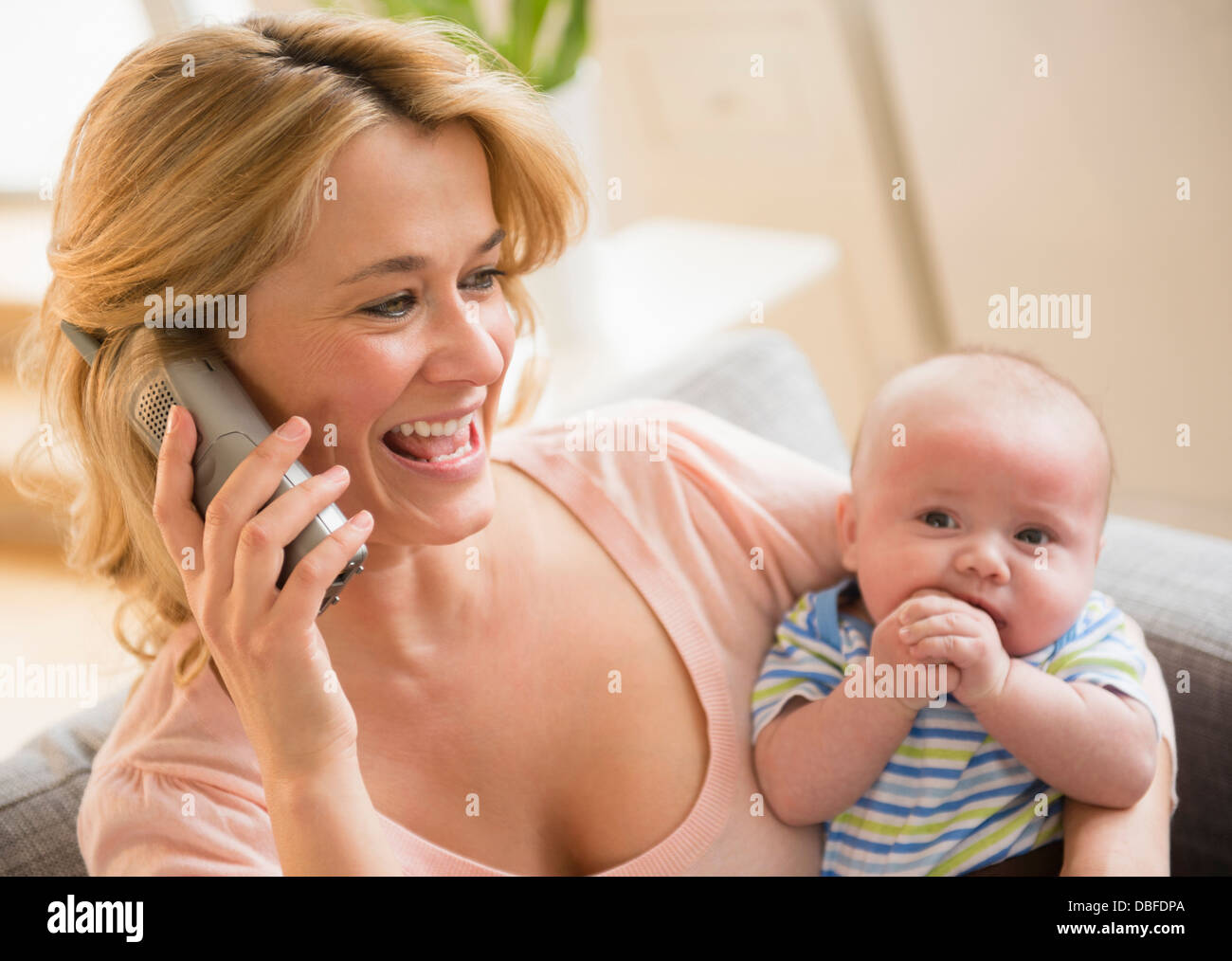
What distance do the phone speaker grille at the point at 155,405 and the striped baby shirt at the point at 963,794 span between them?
654mm

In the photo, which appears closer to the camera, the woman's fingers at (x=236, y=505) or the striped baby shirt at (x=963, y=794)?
the woman's fingers at (x=236, y=505)

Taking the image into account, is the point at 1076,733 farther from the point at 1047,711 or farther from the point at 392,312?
the point at 392,312

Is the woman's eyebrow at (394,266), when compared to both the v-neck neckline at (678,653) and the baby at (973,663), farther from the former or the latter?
the baby at (973,663)

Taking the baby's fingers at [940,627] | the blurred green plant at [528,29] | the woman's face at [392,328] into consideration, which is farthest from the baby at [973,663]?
the blurred green plant at [528,29]

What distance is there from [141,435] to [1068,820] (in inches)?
36.2

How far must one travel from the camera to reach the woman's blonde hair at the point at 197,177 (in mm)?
954

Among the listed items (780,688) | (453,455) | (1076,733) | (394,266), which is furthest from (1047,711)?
(394,266)

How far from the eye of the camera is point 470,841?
1087 millimetres

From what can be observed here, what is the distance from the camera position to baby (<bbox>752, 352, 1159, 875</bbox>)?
1.03 meters

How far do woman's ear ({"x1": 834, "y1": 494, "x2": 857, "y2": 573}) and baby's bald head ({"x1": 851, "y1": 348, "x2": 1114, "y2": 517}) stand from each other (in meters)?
0.03

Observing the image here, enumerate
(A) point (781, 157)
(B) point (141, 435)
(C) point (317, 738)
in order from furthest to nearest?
1. (A) point (781, 157)
2. (B) point (141, 435)
3. (C) point (317, 738)

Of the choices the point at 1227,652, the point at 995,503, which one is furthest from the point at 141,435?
the point at 1227,652

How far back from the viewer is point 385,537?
3.59ft
